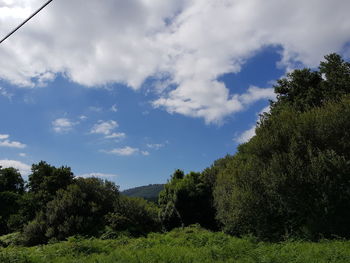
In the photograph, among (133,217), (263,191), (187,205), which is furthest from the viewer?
(187,205)

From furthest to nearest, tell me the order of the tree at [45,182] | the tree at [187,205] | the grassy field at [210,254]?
the tree at [187,205] → the tree at [45,182] → the grassy field at [210,254]

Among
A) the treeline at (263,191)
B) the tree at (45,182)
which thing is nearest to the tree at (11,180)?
the treeline at (263,191)

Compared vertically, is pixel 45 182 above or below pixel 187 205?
above

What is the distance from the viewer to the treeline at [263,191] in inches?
695

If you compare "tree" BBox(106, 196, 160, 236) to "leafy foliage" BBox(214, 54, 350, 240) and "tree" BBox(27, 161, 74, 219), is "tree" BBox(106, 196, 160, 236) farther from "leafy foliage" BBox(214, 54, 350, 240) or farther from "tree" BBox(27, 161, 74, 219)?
"leafy foliage" BBox(214, 54, 350, 240)

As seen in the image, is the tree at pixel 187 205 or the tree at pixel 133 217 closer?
the tree at pixel 133 217

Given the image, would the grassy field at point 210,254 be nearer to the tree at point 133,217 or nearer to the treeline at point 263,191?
the treeline at point 263,191

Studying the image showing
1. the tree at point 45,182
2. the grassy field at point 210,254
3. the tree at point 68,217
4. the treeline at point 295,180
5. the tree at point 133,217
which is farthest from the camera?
the tree at point 45,182

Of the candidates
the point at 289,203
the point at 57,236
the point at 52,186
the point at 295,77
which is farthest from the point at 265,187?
the point at 52,186

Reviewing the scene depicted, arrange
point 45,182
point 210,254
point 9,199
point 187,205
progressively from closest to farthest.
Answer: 1. point 210,254
2. point 45,182
3. point 187,205
4. point 9,199

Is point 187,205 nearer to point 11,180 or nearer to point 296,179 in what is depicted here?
point 296,179

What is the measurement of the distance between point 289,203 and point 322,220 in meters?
1.82

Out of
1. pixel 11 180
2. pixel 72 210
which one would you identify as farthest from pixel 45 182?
pixel 11 180

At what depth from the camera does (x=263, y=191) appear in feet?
65.4
